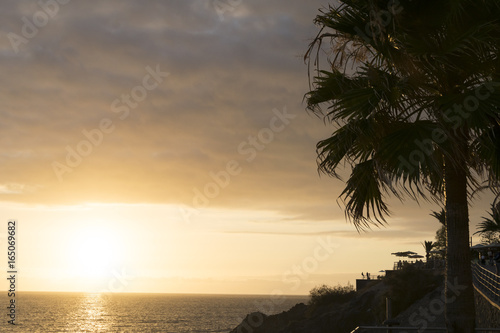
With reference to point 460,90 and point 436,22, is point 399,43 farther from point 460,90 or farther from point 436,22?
point 460,90

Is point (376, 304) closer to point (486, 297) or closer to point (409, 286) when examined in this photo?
point (409, 286)

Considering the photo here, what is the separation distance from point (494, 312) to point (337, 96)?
1255 centimetres

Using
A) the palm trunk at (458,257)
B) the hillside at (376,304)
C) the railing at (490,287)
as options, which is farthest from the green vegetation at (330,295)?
the palm trunk at (458,257)

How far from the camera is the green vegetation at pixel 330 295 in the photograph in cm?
5466

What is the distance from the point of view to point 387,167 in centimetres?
912

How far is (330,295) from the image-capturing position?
5547cm

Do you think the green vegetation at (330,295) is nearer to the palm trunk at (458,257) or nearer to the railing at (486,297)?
the railing at (486,297)

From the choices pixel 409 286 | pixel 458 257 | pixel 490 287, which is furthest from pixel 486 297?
pixel 409 286

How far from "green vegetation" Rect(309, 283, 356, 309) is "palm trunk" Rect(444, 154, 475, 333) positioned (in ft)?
150

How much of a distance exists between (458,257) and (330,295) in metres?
47.6

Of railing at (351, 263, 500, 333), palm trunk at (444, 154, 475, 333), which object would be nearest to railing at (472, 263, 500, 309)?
railing at (351, 263, 500, 333)

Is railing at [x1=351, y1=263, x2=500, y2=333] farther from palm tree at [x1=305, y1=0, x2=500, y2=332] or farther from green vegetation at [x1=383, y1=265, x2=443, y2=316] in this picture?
green vegetation at [x1=383, y1=265, x2=443, y2=316]

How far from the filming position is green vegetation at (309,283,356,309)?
179 ft

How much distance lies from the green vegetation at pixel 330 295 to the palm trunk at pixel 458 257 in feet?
150
